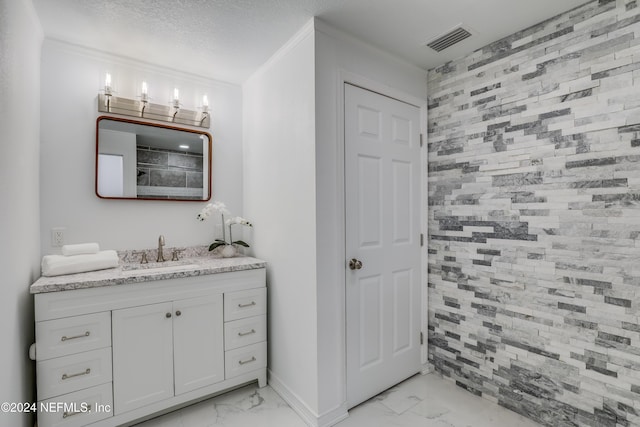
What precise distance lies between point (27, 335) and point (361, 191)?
205cm

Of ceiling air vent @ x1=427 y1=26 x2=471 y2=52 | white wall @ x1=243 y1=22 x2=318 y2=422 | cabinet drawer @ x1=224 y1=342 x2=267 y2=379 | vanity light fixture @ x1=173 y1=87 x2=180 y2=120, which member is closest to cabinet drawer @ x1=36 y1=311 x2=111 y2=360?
cabinet drawer @ x1=224 y1=342 x2=267 y2=379

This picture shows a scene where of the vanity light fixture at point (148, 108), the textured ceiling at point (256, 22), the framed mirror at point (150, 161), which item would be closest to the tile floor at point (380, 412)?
the framed mirror at point (150, 161)

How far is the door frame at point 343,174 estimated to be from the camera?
1.93 m

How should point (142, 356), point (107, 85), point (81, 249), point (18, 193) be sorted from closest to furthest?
point (18, 193) < point (142, 356) < point (81, 249) < point (107, 85)

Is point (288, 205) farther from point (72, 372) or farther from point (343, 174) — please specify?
point (72, 372)

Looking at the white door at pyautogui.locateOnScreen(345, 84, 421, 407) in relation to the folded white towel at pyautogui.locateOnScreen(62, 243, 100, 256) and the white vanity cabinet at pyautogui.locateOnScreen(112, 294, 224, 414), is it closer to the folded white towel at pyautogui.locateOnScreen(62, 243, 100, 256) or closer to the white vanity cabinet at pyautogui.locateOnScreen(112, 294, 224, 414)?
the white vanity cabinet at pyautogui.locateOnScreen(112, 294, 224, 414)

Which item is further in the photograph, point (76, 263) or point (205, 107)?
point (205, 107)

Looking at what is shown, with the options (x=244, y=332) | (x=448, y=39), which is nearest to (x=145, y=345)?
(x=244, y=332)

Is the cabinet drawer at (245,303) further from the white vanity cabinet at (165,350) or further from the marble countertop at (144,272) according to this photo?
the marble countertop at (144,272)

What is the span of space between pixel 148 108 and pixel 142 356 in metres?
1.73

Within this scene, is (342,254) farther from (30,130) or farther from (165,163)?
(30,130)

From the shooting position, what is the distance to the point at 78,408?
1.64 metres

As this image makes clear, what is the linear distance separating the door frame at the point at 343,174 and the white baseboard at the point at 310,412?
11cm

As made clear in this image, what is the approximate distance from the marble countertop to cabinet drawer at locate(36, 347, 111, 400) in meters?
0.37
